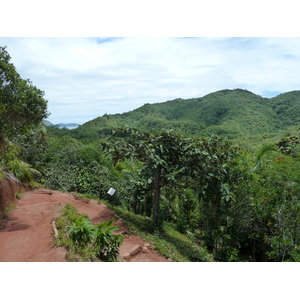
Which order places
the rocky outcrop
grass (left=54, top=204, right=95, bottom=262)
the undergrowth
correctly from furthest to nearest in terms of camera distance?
the rocky outcrop < the undergrowth < grass (left=54, top=204, right=95, bottom=262)

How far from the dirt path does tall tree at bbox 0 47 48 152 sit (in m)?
2.26

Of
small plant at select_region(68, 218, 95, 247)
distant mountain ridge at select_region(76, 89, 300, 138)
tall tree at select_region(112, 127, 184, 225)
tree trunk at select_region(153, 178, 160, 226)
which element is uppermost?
distant mountain ridge at select_region(76, 89, 300, 138)

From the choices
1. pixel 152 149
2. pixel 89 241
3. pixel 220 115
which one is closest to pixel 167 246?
pixel 152 149

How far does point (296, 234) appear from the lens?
686 centimetres

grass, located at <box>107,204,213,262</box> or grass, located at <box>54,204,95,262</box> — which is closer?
grass, located at <box>54,204,95,262</box>

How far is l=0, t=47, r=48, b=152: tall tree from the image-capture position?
220 inches

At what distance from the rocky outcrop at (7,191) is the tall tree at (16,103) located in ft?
6.59

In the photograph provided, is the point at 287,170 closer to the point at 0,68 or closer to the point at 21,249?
the point at 21,249

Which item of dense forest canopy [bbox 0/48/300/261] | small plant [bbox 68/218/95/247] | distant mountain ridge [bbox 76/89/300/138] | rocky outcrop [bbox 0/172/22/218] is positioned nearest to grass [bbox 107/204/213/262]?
dense forest canopy [bbox 0/48/300/261]

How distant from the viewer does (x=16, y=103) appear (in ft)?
18.5

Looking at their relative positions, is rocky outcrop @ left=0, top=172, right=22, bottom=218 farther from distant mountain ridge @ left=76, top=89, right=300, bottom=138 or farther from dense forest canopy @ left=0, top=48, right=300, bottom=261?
distant mountain ridge @ left=76, top=89, right=300, bottom=138

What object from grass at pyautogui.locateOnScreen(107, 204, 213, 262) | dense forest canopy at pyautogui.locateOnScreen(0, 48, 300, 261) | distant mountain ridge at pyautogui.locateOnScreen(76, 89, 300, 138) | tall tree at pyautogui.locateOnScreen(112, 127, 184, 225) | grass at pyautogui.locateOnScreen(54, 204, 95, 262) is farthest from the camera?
distant mountain ridge at pyautogui.locateOnScreen(76, 89, 300, 138)

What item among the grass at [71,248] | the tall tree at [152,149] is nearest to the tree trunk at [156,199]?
the tall tree at [152,149]

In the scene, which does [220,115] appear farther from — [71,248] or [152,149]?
[71,248]
